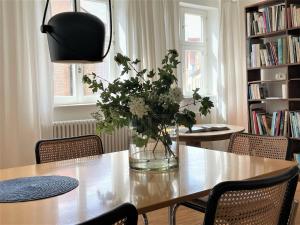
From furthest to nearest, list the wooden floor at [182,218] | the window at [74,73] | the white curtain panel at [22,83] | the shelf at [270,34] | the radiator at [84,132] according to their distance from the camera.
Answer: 1. the shelf at [270,34]
2. the window at [74,73]
3. the radiator at [84,132]
4. the white curtain panel at [22,83]
5. the wooden floor at [182,218]

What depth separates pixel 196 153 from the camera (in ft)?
7.13

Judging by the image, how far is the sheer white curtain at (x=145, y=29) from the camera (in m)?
4.20

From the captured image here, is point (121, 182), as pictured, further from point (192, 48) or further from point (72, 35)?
point (192, 48)

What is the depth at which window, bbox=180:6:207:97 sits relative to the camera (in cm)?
511

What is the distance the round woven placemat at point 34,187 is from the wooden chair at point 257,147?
2.43ft

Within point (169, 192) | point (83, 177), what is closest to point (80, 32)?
point (83, 177)

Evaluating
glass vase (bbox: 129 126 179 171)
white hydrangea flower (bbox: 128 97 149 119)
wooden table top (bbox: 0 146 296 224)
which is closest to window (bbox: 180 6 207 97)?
wooden table top (bbox: 0 146 296 224)

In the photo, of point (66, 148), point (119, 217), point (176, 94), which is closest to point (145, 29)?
point (66, 148)

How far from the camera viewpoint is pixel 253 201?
1.20m

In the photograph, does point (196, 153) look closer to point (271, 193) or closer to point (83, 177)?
point (83, 177)

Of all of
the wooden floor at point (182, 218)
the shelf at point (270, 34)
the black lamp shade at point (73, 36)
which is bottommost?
the wooden floor at point (182, 218)

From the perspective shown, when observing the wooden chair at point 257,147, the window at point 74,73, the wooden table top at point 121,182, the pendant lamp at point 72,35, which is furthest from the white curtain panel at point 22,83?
the pendant lamp at point 72,35

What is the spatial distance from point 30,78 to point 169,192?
2477mm

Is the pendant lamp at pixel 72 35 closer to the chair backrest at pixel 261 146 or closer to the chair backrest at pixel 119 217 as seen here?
the chair backrest at pixel 119 217
